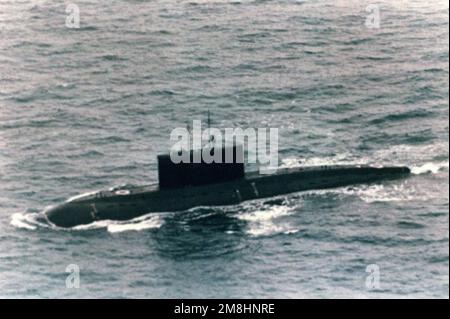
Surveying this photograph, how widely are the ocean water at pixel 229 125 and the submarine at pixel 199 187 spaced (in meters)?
1.15

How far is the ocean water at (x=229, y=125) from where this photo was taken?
67250 mm

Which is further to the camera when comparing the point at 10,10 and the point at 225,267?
the point at 10,10

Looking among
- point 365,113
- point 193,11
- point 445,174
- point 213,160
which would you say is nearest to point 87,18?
point 193,11

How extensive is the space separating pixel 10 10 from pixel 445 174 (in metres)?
80.6

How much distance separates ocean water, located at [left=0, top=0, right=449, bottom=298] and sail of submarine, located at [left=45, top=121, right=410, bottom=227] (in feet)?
3.76

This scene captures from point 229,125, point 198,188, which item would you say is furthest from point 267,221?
point 229,125

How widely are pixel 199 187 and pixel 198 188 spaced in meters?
0.18

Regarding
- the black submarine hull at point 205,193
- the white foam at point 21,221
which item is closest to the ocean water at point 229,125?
the white foam at point 21,221

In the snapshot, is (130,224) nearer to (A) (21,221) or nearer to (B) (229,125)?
(A) (21,221)

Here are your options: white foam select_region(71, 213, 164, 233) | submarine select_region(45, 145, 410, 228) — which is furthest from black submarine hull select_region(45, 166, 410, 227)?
white foam select_region(71, 213, 164, 233)

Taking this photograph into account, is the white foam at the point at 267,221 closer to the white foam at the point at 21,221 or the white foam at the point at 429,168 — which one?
the white foam at the point at 429,168

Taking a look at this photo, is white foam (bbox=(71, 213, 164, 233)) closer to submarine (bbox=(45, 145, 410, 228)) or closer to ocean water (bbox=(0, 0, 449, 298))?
ocean water (bbox=(0, 0, 449, 298))

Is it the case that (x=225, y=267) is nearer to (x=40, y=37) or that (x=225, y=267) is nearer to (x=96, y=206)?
(x=96, y=206)

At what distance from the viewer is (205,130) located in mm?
97312
